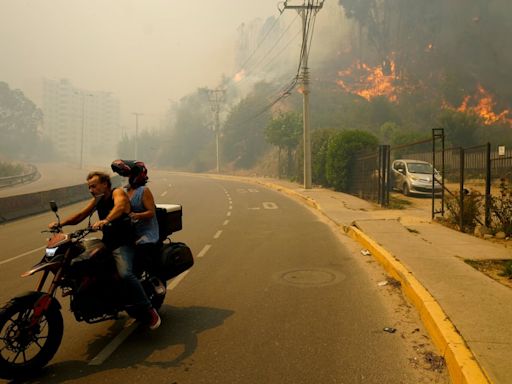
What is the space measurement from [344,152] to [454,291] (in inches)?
814

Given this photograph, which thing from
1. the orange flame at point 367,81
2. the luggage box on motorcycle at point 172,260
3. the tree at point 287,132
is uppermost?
the orange flame at point 367,81

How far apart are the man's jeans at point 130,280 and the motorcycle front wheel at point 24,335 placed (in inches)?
28.1

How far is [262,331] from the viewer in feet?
17.1

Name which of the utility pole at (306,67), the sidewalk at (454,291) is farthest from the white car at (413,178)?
the sidewalk at (454,291)

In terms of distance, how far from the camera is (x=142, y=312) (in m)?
5.00

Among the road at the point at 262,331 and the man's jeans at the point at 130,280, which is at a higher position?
the man's jeans at the point at 130,280

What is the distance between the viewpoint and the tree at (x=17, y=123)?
121 meters

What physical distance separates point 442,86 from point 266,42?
115943 mm

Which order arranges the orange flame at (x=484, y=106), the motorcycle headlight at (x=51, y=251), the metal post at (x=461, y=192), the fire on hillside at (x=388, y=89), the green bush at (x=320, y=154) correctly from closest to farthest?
the motorcycle headlight at (x=51, y=251)
the metal post at (x=461, y=192)
the green bush at (x=320, y=154)
the orange flame at (x=484, y=106)
the fire on hillside at (x=388, y=89)

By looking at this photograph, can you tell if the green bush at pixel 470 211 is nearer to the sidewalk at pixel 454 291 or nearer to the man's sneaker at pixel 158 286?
the sidewalk at pixel 454 291

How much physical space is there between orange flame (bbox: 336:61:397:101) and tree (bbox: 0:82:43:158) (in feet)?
275

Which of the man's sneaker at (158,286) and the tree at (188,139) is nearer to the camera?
the man's sneaker at (158,286)

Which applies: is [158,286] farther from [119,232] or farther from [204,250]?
[204,250]

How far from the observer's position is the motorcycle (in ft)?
13.4
